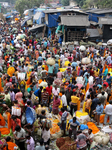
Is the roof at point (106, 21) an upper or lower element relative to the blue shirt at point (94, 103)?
upper

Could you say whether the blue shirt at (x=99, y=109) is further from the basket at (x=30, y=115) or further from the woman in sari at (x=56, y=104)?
the basket at (x=30, y=115)

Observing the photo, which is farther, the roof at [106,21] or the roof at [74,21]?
the roof at [106,21]

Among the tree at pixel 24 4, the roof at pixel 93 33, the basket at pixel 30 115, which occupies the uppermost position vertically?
the tree at pixel 24 4

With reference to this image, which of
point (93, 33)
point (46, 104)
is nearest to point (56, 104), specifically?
point (46, 104)

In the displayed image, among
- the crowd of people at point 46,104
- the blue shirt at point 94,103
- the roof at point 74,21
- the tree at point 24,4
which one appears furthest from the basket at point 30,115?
the tree at point 24,4

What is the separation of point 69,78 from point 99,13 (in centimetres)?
1906

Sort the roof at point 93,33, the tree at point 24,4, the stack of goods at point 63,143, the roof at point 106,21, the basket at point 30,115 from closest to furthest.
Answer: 1. the stack of goods at point 63,143
2. the basket at point 30,115
3. the roof at point 106,21
4. the roof at point 93,33
5. the tree at point 24,4

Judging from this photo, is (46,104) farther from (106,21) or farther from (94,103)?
(106,21)

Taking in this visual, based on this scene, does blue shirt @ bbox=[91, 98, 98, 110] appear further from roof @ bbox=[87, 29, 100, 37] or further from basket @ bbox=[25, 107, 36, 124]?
roof @ bbox=[87, 29, 100, 37]

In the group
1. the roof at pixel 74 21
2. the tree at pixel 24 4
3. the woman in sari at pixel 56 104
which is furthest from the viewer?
the tree at pixel 24 4

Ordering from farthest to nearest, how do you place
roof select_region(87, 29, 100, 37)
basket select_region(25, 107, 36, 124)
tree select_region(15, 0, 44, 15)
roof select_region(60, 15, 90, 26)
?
tree select_region(15, 0, 44, 15) → roof select_region(87, 29, 100, 37) → roof select_region(60, 15, 90, 26) → basket select_region(25, 107, 36, 124)

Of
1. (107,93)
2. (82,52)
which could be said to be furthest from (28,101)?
(82,52)

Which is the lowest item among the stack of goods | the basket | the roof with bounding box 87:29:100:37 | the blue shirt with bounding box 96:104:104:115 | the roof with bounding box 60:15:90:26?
the stack of goods

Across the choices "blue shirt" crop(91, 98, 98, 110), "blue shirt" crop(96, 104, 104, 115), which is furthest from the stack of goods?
"blue shirt" crop(91, 98, 98, 110)
